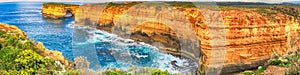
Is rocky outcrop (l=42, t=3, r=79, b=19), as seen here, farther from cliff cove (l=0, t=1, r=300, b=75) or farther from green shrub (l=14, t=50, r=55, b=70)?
green shrub (l=14, t=50, r=55, b=70)

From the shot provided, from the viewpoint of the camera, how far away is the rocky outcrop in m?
43.2

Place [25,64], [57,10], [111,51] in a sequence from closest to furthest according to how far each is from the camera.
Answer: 1. [25,64]
2. [111,51]
3. [57,10]

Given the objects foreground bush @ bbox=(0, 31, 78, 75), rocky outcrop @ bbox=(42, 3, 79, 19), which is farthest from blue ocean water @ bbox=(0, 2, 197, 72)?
rocky outcrop @ bbox=(42, 3, 79, 19)

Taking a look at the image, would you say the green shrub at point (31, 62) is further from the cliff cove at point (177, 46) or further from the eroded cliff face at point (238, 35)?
the eroded cliff face at point (238, 35)

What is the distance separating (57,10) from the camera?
44.8 meters

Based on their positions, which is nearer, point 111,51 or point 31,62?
point 31,62

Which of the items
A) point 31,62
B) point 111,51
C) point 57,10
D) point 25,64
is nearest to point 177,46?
point 111,51

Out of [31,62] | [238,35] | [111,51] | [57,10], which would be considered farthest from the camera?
[57,10]

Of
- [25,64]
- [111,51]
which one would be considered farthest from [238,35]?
[25,64]

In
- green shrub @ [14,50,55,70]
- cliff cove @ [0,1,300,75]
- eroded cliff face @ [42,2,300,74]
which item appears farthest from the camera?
eroded cliff face @ [42,2,300,74]

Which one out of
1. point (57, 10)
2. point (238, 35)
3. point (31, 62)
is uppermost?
point (31, 62)

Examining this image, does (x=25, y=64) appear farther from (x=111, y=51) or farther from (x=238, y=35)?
(x=111, y=51)

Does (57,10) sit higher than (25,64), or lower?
lower

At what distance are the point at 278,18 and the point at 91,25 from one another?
21.2 metres
